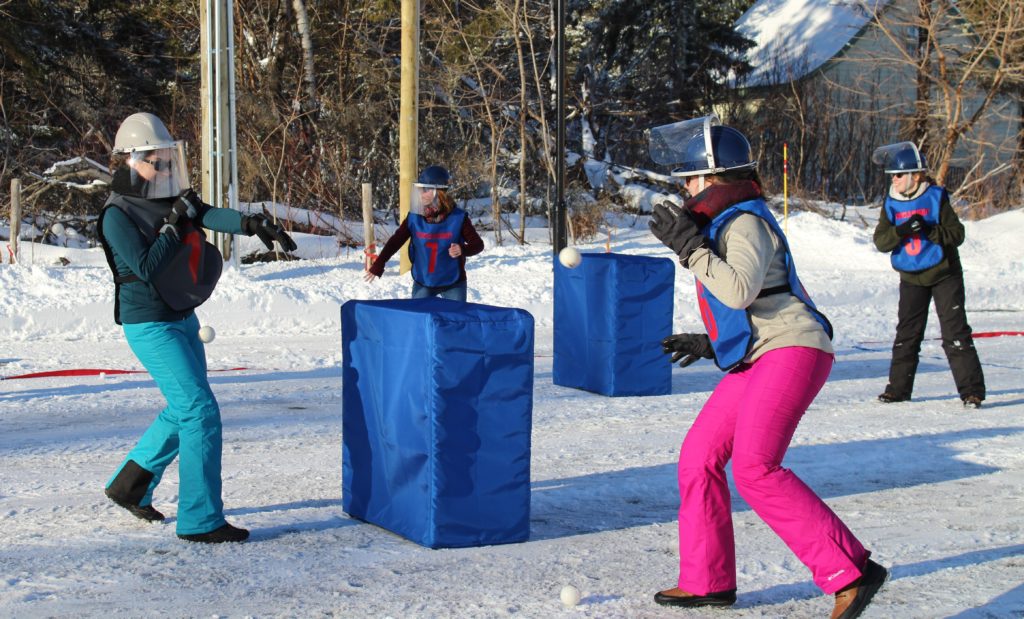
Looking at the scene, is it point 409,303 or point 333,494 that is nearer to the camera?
point 409,303

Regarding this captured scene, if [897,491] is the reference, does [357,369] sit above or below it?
above

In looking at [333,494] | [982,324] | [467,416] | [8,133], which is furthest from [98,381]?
[8,133]

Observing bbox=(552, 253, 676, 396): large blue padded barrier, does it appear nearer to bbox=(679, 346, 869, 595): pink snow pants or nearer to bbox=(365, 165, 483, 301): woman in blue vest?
bbox=(365, 165, 483, 301): woman in blue vest

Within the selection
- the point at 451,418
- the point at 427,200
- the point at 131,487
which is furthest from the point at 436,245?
the point at 451,418

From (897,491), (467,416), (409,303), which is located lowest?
(897,491)

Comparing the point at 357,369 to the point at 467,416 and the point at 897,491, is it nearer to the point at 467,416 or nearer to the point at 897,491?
the point at 467,416

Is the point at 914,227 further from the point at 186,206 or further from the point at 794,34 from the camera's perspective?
the point at 794,34

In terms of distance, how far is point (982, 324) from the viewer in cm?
1494

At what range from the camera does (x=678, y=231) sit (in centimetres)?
436

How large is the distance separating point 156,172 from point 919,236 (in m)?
5.94

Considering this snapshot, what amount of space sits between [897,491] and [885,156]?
324 cm

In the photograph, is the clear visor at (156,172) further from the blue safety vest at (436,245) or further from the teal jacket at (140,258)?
the blue safety vest at (436,245)

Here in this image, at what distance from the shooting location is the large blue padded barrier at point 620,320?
955 centimetres

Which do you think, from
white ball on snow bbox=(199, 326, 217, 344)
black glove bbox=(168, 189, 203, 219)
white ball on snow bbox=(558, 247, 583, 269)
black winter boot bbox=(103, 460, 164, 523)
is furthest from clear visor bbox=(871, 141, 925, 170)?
black winter boot bbox=(103, 460, 164, 523)
